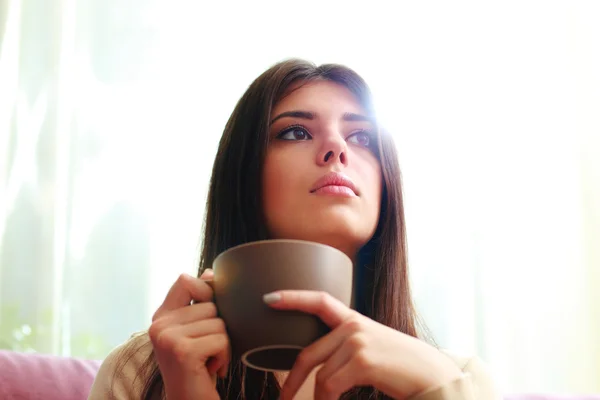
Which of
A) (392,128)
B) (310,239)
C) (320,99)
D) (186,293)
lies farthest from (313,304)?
(392,128)

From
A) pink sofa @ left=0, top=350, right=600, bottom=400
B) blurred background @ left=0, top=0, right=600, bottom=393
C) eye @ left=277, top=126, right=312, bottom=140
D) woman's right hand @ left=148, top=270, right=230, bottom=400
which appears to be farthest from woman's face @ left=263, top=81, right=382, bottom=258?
blurred background @ left=0, top=0, right=600, bottom=393

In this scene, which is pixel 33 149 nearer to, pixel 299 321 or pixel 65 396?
pixel 65 396

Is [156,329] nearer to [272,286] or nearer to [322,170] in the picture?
[272,286]

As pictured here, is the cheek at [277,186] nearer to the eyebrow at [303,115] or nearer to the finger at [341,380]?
the eyebrow at [303,115]

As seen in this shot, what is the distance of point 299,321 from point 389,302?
57 centimetres

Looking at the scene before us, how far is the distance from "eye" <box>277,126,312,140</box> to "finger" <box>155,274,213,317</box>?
1.31 feet

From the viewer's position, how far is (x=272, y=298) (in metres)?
0.67

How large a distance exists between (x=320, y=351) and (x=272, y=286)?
9 centimetres

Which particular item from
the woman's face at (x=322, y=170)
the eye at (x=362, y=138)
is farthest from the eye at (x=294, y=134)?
the eye at (x=362, y=138)

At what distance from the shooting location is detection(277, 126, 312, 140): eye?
1148 mm

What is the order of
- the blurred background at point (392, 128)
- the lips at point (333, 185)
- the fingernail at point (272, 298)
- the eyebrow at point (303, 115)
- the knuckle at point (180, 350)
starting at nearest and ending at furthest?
1. the fingernail at point (272, 298)
2. the knuckle at point (180, 350)
3. the lips at point (333, 185)
4. the eyebrow at point (303, 115)
5. the blurred background at point (392, 128)

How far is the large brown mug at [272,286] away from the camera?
685mm

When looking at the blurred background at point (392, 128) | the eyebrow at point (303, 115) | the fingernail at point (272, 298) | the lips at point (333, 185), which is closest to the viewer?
the fingernail at point (272, 298)

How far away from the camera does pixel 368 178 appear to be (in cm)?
113
